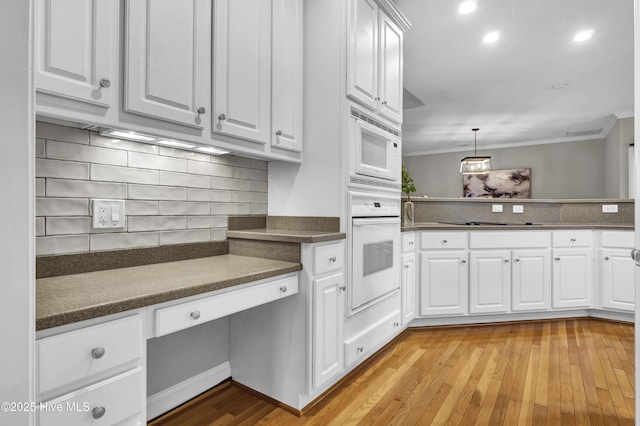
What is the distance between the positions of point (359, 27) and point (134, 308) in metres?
1.97

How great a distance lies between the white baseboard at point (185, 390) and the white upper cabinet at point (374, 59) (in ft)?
5.86

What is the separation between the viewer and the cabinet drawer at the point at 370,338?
6.80 ft

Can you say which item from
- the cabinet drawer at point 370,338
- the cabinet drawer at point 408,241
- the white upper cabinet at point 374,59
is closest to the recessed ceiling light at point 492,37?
the white upper cabinet at point 374,59

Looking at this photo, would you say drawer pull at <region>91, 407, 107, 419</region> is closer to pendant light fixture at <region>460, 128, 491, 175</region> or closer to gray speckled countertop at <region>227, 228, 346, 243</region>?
gray speckled countertop at <region>227, 228, 346, 243</region>

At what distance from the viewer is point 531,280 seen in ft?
10.6

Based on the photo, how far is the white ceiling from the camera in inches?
107

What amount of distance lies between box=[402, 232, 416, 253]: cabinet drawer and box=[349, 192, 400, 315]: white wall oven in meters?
0.14

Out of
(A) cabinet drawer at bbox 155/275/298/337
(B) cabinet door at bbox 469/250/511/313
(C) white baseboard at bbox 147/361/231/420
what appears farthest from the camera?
(B) cabinet door at bbox 469/250/511/313

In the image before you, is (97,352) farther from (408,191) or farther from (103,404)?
(408,191)

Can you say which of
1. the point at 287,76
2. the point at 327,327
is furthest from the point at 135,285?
the point at 287,76

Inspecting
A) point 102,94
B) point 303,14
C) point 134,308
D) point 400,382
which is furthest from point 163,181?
point 400,382

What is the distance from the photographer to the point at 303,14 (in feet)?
6.95

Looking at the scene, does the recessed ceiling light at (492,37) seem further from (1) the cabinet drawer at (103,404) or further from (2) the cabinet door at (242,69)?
(1) the cabinet drawer at (103,404)

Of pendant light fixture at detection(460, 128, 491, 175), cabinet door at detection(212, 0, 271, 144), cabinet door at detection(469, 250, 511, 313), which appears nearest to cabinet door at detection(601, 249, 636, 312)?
cabinet door at detection(469, 250, 511, 313)
